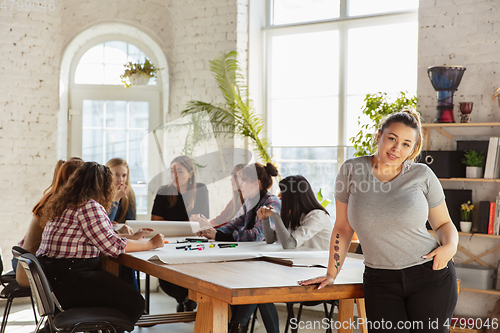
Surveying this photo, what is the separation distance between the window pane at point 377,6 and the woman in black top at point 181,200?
235cm

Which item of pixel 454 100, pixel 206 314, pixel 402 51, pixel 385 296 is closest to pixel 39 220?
pixel 206 314

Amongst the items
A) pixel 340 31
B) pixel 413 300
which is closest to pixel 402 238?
pixel 413 300

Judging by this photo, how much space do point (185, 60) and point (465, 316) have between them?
3474mm

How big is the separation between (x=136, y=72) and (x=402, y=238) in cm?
415

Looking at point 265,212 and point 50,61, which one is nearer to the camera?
point 265,212

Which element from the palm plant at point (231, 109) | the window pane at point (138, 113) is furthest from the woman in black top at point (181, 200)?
the window pane at point (138, 113)

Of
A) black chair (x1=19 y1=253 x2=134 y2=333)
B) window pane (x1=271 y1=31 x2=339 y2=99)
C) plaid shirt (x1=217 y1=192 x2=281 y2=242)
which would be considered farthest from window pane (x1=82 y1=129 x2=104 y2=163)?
black chair (x1=19 y1=253 x2=134 y2=333)

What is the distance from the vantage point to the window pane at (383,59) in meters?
4.58

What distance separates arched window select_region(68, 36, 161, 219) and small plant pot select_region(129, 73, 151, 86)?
0.15ft

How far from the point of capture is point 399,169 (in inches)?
74.4

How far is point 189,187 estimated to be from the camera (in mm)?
3740

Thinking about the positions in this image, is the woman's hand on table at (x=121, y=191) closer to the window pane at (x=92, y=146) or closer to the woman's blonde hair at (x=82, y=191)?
the woman's blonde hair at (x=82, y=191)

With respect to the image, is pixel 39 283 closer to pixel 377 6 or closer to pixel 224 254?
pixel 224 254

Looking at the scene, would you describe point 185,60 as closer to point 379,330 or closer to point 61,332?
point 61,332
